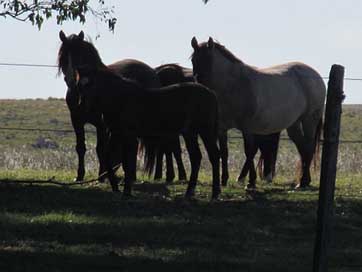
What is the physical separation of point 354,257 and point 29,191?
15.6ft

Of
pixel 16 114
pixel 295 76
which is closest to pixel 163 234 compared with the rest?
pixel 295 76

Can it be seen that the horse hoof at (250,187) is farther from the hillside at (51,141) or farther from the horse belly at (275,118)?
the hillside at (51,141)

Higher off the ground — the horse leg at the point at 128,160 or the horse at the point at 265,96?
the horse at the point at 265,96

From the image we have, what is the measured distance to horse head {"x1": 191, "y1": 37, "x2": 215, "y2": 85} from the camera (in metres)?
17.9

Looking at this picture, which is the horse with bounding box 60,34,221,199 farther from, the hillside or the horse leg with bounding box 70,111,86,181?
the hillside

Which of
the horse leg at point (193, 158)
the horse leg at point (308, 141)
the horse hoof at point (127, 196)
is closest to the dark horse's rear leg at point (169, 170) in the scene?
the horse leg at point (308, 141)

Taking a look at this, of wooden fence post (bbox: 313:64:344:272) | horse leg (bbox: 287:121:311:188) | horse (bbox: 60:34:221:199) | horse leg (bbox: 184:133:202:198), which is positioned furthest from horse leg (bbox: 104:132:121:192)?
wooden fence post (bbox: 313:64:344:272)

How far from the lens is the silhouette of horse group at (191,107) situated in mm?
15586

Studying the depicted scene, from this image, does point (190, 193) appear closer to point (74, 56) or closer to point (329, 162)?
point (74, 56)

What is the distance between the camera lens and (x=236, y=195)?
54.4 ft

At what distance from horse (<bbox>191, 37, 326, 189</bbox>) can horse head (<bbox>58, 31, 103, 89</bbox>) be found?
1605 millimetres

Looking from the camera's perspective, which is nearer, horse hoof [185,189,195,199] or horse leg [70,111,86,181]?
horse hoof [185,189,195,199]

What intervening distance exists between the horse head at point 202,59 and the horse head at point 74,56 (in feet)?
5.08

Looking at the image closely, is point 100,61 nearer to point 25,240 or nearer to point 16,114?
point 25,240
